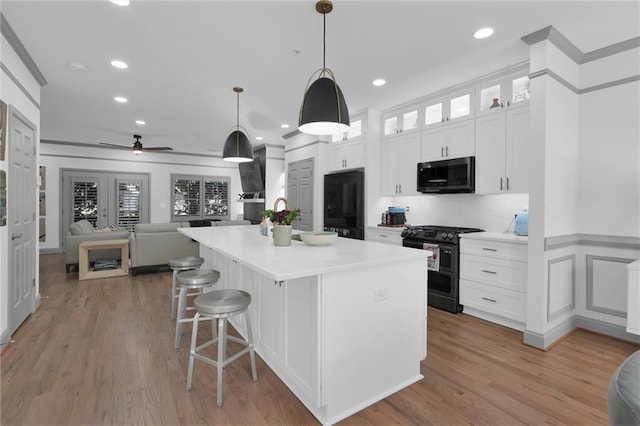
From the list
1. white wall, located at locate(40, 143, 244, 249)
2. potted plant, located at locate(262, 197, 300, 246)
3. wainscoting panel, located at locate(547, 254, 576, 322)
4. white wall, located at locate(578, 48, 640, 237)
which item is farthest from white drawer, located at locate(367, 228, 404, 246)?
white wall, located at locate(40, 143, 244, 249)

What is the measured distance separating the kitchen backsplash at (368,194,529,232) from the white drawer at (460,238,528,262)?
641 millimetres

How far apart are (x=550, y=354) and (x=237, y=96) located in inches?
177

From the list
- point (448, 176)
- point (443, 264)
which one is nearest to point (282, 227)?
point (443, 264)

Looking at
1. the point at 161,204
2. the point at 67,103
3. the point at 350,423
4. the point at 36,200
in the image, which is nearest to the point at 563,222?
the point at 350,423

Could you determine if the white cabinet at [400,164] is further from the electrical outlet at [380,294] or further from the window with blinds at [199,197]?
the window with blinds at [199,197]

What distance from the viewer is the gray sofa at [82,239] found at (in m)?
5.38

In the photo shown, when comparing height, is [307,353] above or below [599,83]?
below

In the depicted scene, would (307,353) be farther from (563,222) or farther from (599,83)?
(599,83)

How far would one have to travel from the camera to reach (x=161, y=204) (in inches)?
352

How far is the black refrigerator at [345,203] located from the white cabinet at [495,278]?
5.62 feet

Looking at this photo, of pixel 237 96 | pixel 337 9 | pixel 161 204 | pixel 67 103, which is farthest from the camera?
pixel 161 204

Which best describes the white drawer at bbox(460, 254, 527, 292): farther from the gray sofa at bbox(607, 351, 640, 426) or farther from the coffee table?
the coffee table

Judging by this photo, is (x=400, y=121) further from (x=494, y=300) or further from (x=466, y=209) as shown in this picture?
(x=494, y=300)

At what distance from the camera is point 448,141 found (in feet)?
13.0
